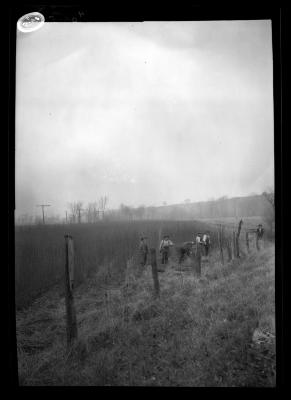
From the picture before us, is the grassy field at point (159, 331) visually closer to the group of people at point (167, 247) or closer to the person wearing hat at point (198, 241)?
the group of people at point (167, 247)

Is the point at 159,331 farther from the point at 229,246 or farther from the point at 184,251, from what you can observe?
the point at 229,246

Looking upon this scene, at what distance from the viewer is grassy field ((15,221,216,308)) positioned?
7.16 feet

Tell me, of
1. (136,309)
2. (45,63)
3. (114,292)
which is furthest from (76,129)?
(136,309)

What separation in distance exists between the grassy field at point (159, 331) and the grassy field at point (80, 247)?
0.09m

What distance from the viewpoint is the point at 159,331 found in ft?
7.13

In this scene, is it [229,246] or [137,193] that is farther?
[229,246]

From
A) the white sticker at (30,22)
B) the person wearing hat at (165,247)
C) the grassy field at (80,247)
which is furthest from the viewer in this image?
the person wearing hat at (165,247)

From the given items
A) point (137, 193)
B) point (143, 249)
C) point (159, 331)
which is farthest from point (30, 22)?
point (159, 331)

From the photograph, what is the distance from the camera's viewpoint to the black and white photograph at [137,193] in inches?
84.7

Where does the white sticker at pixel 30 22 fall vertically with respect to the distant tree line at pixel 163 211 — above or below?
above

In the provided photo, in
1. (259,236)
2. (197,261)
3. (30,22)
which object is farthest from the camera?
(197,261)

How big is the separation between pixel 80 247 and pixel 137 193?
0.66 metres

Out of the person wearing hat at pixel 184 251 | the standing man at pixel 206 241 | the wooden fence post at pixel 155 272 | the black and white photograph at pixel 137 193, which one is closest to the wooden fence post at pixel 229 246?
the black and white photograph at pixel 137 193
